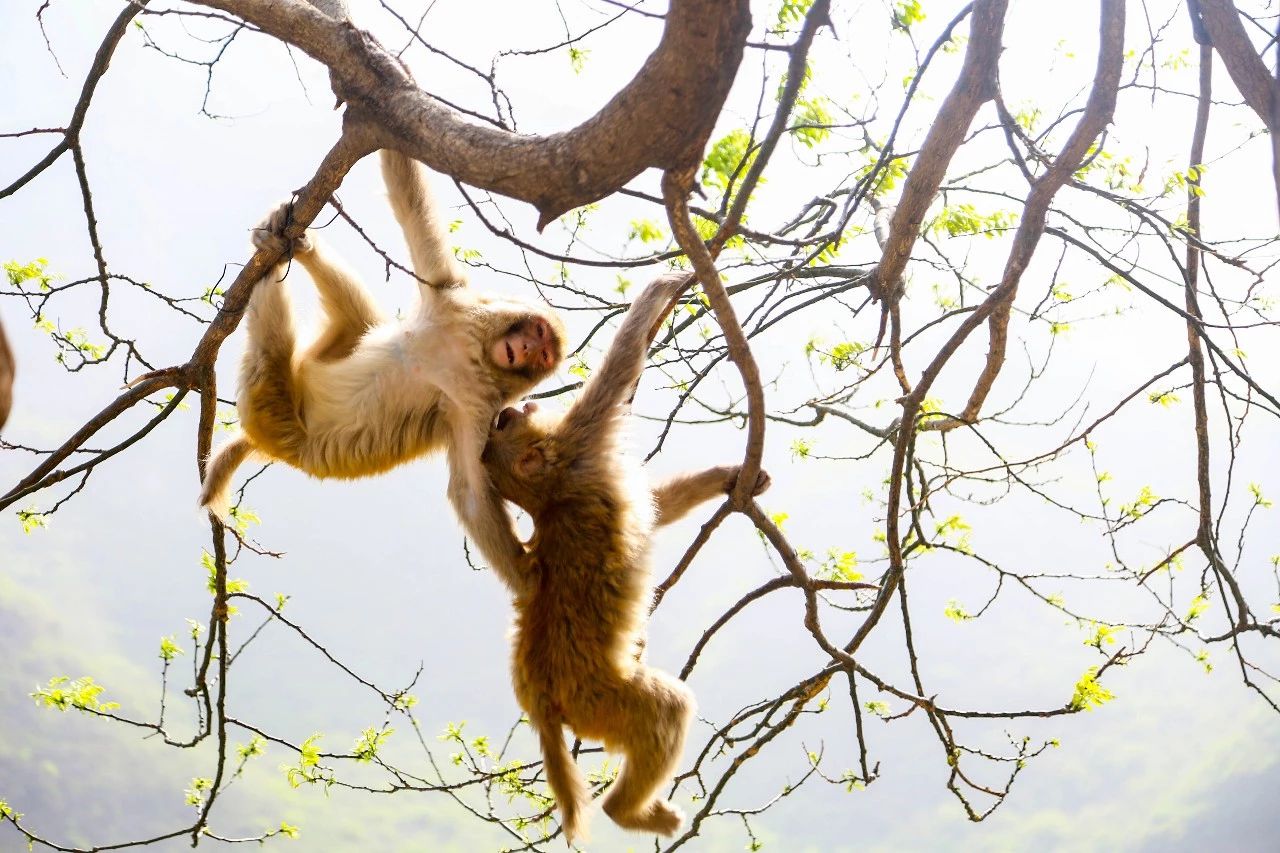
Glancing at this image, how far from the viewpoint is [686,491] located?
4172 millimetres

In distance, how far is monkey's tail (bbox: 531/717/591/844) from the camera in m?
3.67

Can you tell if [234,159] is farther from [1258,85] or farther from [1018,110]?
[1258,85]

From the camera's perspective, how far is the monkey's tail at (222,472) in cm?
418

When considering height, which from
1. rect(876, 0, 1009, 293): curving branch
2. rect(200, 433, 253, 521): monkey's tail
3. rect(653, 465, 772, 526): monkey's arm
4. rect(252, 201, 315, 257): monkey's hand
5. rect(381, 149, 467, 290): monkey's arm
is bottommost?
rect(653, 465, 772, 526): monkey's arm

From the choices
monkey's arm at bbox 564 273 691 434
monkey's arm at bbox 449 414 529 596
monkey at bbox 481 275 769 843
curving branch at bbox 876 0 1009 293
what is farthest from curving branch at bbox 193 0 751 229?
curving branch at bbox 876 0 1009 293

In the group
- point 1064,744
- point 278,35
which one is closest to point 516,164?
point 278,35

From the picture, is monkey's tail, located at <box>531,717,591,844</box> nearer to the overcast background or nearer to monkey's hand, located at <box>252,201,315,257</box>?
monkey's hand, located at <box>252,201,315,257</box>

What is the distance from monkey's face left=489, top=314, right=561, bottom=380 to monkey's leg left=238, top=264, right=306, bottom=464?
850 millimetres

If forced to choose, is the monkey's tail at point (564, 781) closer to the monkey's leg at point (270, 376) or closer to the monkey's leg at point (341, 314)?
the monkey's leg at point (270, 376)

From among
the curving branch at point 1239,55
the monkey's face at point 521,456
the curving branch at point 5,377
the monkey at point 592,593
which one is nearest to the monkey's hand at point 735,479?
the monkey at point 592,593

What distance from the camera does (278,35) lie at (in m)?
3.23

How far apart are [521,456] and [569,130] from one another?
1.73 metres

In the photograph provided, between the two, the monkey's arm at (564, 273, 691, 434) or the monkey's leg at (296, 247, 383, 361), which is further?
the monkey's leg at (296, 247, 383, 361)

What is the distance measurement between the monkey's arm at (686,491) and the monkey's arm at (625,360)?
1.44 ft
